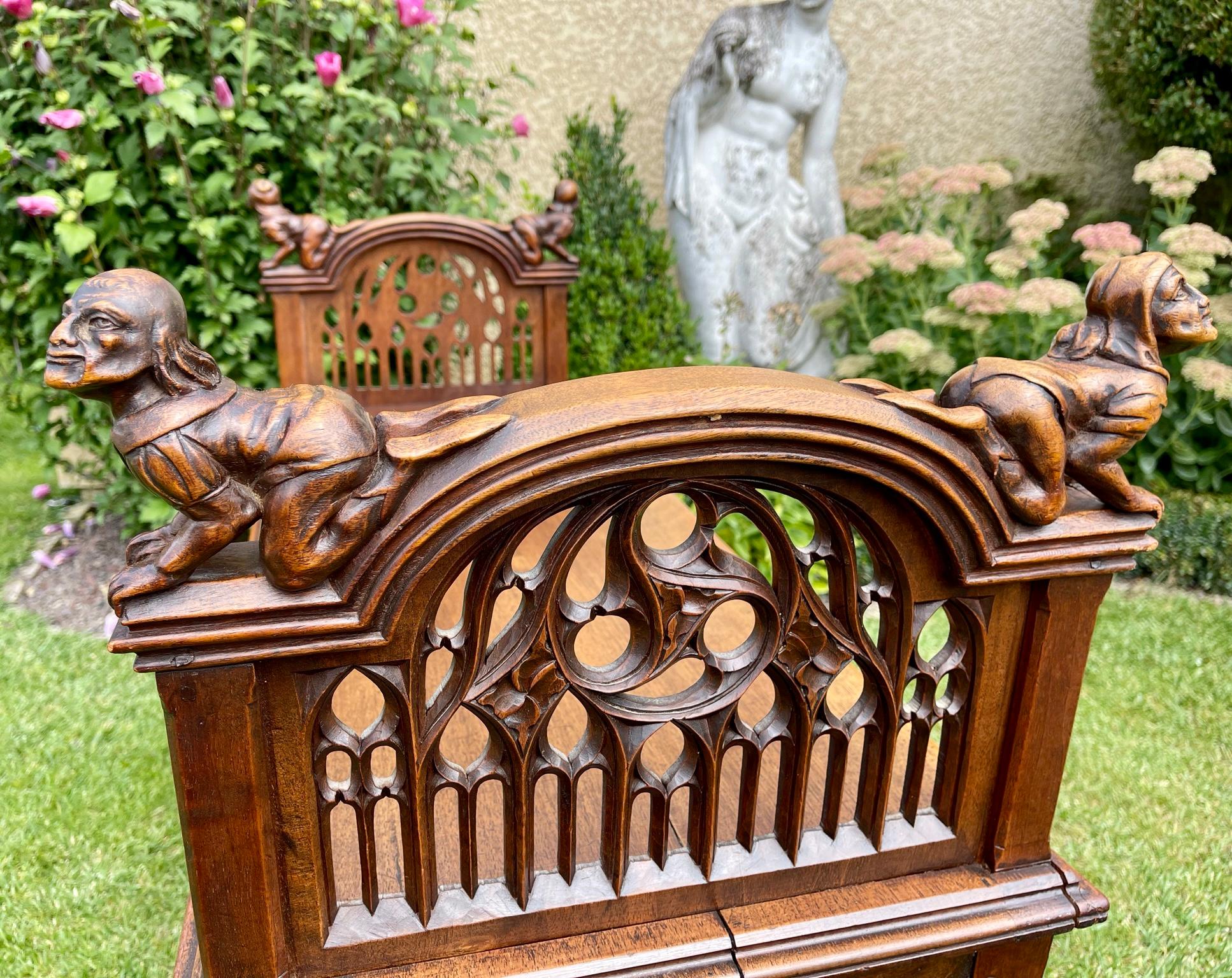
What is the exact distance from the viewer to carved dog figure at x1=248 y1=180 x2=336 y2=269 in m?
2.56

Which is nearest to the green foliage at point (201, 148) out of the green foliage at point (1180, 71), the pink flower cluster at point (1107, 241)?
the pink flower cluster at point (1107, 241)

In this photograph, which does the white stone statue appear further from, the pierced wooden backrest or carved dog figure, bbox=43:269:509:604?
carved dog figure, bbox=43:269:509:604

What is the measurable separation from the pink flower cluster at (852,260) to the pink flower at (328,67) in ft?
6.95

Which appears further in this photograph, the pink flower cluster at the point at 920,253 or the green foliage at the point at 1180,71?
the green foliage at the point at 1180,71

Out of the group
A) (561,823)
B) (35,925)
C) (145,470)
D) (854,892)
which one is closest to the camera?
(145,470)

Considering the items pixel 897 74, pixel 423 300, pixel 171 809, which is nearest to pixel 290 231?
pixel 423 300

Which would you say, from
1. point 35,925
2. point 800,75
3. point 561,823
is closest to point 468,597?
point 561,823

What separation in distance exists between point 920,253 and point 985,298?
339 mm

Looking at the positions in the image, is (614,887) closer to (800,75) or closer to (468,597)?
(468,597)

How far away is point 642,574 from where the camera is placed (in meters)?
0.99

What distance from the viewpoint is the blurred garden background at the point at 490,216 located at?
2.37 meters

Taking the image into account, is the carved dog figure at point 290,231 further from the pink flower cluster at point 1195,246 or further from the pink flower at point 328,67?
the pink flower cluster at point 1195,246

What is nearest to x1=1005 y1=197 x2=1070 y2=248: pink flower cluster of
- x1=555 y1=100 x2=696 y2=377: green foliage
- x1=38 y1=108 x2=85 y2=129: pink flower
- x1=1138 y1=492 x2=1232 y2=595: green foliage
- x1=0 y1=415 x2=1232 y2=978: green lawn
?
x1=1138 y1=492 x2=1232 y2=595: green foliage

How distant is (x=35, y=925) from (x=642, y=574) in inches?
75.5
